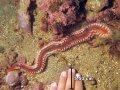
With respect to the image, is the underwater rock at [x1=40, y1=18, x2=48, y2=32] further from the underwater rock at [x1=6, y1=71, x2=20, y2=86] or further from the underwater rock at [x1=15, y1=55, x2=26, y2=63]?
the underwater rock at [x1=6, y1=71, x2=20, y2=86]

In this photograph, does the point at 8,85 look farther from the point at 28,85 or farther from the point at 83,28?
the point at 83,28

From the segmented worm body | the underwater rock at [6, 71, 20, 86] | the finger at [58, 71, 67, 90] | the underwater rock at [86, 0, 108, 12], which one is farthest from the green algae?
the underwater rock at [86, 0, 108, 12]

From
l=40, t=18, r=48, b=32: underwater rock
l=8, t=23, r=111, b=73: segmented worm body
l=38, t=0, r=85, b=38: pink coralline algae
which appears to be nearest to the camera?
l=38, t=0, r=85, b=38: pink coralline algae

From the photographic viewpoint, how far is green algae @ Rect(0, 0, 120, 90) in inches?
325

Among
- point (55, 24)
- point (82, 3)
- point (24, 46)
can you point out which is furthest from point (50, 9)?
point (24, 46)

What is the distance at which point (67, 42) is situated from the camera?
8.48m

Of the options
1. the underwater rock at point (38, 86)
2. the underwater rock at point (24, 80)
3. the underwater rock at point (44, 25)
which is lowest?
the underwater rock at point (38, 86)

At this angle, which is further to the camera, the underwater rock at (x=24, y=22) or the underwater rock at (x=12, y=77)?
the underwater rock at (x=24, y=22)

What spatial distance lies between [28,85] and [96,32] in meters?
3.14

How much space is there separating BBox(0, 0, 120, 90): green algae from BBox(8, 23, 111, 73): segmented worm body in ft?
0.79

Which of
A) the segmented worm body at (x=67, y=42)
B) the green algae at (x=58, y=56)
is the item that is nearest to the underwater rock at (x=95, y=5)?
the segmented worm body at (x=67, y=42)

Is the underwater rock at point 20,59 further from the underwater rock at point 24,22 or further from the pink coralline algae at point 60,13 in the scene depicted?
the pink coralline algae at point 60,13

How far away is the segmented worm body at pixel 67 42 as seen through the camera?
827 centimetres

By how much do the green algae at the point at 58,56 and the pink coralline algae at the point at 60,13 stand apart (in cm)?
71
